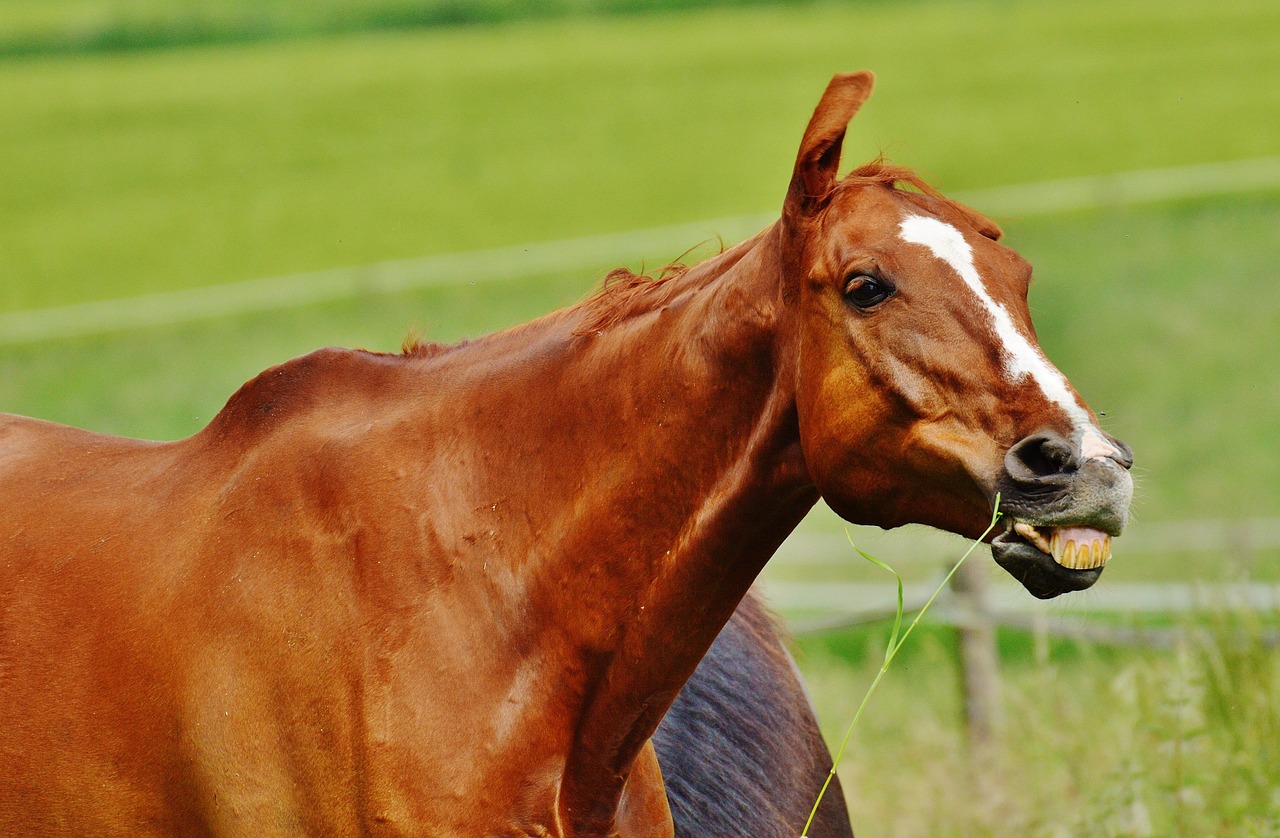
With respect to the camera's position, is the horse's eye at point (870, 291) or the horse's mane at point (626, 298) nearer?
the horse's eye at point (870, 291)

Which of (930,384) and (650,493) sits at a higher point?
(930,384)

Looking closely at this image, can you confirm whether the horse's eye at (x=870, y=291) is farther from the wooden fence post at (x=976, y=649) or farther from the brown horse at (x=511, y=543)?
the wooden fence post at (x=976, y=649)

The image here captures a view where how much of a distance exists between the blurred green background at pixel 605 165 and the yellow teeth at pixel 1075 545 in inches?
249

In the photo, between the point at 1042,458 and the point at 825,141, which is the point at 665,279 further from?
the point at 1042,458

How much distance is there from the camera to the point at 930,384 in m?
2.34

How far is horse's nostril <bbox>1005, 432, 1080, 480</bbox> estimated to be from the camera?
7.25 feet

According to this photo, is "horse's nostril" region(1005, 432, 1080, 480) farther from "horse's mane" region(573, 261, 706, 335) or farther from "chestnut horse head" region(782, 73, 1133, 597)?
"horse's mane" region(573, 261, 706, 335)

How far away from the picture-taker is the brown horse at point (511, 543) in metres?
2.40

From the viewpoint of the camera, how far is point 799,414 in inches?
95.7

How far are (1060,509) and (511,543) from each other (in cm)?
89

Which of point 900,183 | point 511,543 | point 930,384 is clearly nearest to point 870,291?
point 930,384

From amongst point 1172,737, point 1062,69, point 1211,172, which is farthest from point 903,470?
point 1062,69

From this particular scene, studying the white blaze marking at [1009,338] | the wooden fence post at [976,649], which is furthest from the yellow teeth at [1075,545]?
the wooden fence post at [976,649]

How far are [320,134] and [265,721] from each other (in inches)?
755
